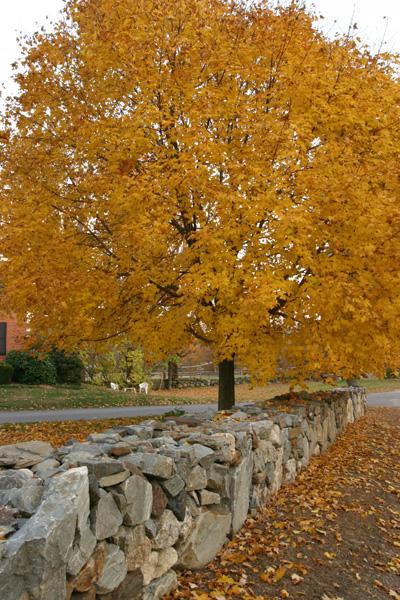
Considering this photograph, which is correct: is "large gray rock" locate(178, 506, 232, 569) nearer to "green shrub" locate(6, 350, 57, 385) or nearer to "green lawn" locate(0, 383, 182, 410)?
"green lawn" locate(0, 383, 182, 410)

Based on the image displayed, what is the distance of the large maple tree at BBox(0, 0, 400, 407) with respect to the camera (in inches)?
326

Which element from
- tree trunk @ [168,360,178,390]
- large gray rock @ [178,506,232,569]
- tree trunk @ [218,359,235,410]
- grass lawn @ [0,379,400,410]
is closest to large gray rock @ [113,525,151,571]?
large gray rock @ [178,506,232,569]

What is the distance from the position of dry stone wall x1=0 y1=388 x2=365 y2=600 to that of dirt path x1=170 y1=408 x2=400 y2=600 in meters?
0.24

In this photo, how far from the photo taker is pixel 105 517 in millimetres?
3707

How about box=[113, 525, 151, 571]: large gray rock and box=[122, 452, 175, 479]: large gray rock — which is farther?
box=[122, 452, 175, 479]: large gray rock

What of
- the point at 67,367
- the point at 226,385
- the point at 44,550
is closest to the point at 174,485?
the point at 44,550

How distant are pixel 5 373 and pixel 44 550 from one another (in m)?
20.9

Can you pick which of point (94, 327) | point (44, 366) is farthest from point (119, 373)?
point (94, 327)

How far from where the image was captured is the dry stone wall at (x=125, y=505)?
310cm

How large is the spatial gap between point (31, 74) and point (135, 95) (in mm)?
2130

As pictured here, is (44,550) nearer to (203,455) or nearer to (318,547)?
(203,455)

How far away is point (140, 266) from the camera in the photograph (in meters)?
9.06

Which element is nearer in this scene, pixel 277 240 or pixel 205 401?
pixel 277 240

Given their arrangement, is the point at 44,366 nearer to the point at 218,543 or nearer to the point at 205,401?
the point at 205,401
